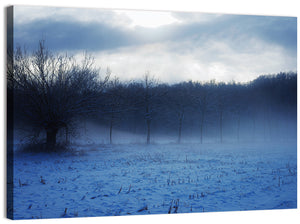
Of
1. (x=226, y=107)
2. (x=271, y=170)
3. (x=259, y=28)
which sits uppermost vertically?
(x=259, y=28)

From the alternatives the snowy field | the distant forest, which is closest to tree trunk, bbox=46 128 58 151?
the distant forest

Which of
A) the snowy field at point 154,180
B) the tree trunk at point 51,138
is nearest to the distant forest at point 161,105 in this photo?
the tree trunk at point 51,138

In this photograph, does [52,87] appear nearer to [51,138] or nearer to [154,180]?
[51,138]

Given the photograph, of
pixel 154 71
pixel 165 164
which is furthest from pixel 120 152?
pixel 154 71

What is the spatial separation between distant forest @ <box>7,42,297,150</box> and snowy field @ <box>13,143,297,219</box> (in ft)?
1.12

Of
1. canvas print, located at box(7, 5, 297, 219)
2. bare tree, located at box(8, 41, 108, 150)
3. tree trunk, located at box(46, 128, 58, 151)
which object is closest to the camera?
canvas print, located at box(7, 5, 297, 219)

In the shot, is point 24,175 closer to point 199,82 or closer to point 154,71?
point 154,71

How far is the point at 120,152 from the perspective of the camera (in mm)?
6723

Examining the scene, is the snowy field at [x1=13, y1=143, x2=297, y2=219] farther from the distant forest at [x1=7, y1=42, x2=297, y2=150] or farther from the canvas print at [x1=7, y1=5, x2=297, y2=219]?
the distant forest at [x1=7, y1=42, x2=297, y2=150]

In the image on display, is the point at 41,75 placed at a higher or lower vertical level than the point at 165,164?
higher

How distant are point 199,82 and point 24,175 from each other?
3.98 meters

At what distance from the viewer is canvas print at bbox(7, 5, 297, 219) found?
5.82 metres

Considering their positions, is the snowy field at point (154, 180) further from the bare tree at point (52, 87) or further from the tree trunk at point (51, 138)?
the bare tree at point (52, 87)

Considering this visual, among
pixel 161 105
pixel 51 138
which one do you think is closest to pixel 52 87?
pixel 51 138
